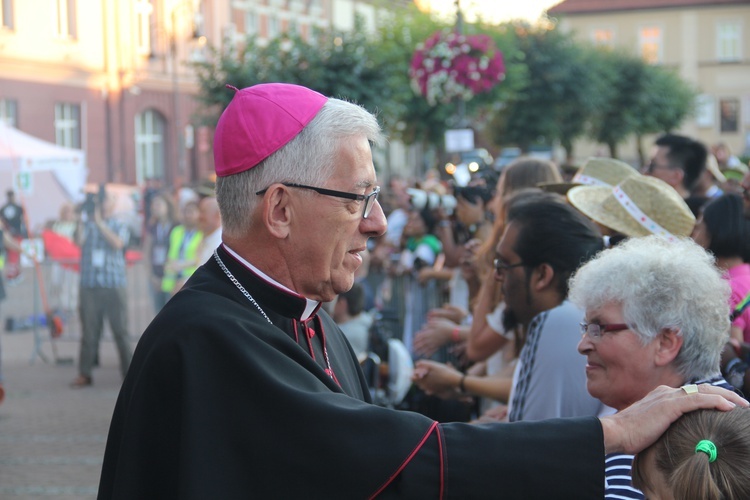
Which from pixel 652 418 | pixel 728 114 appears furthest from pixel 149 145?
pixel 728 114

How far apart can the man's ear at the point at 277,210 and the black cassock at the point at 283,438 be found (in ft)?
0.71

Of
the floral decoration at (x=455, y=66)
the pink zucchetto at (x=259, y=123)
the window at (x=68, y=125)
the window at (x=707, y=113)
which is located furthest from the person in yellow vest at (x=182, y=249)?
the window at (x=707, y=113)

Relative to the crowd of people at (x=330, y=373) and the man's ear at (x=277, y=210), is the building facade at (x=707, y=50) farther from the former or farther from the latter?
the man's ear at (x=277, y=210)

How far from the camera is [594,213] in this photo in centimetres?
434

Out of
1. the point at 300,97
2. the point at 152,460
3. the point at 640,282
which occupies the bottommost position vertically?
the point at 152,460

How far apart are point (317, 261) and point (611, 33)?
6561cm

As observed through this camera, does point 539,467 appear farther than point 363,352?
No

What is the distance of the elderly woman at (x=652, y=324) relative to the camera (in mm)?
2721

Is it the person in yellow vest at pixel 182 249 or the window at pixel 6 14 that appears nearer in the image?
the person in yellow vest at pixel 182 249

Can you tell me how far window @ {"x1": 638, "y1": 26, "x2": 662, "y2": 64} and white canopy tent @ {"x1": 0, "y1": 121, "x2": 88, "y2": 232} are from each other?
172 feet

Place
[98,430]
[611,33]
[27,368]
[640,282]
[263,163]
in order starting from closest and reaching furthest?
[263,163] < [640,282] < [98,430] < [27,368] < [611,33]

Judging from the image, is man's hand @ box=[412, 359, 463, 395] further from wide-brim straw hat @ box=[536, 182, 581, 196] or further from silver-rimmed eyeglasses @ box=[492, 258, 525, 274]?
wide-brim straw hat @ box=[536, 182, 581, 196]

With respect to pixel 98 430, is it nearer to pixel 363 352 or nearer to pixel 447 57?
Result: pixel 363 352

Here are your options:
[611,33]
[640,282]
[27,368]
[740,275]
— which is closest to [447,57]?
[27,368]
